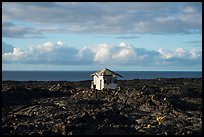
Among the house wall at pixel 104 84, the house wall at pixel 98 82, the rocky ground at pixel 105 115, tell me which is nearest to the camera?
the rocky ground at pixel 105 115

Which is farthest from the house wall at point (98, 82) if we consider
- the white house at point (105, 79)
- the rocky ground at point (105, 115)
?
the rocky ground at point (105, 115)

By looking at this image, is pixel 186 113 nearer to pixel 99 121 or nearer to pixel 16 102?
pixel 99 121

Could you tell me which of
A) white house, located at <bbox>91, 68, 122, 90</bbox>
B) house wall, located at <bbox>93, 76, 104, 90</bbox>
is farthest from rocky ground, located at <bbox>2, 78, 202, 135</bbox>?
house wall, located at <bbox>93, 76, 104, 90</bbox>

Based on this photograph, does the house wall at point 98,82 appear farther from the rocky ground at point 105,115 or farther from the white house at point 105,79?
the rocky ground at point 105,115

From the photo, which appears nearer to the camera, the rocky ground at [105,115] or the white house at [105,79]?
the rocky ground at [105,115]

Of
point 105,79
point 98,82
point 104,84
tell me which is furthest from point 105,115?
point 98,82

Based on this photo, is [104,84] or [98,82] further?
[98,82]

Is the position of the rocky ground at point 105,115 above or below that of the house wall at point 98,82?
below

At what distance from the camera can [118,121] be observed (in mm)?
37031

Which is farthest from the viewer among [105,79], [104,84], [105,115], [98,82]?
[98,82]

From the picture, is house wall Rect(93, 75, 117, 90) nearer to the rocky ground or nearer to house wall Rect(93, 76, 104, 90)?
house wall Rect(93, 76, 104, 90)

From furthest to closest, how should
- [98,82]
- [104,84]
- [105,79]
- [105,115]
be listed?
1. [98,82]
2. [104,84]
3. [105,79]
4. [105,115]

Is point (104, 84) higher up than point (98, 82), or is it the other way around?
point (98, 82)

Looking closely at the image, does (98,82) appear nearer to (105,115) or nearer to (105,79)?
(105,79)
